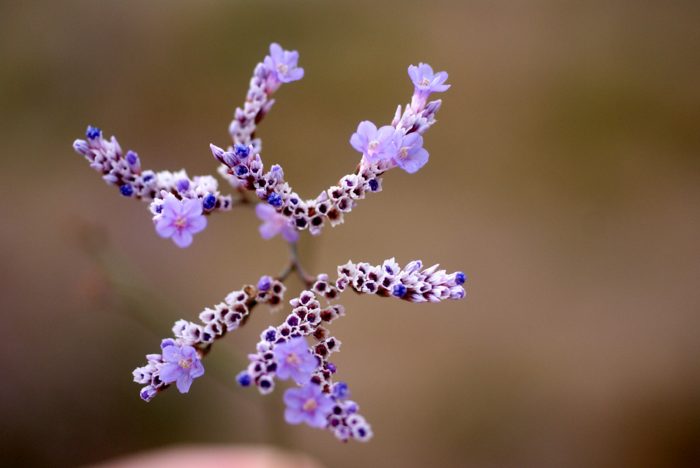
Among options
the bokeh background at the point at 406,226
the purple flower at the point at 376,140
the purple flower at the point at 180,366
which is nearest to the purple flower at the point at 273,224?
the purple flower at the point at 376,140

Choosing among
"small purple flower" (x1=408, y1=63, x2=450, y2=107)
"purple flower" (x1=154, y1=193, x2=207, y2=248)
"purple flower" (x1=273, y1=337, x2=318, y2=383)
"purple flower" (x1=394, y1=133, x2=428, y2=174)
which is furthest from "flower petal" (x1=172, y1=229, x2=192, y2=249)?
"small purple flower" (x1=408, y1=63, x2=450, y2=107)

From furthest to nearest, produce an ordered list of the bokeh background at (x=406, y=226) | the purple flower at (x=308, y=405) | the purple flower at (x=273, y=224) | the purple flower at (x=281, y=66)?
the bokeh background at (x=406, y=226) < the purple flower at (x=273, y=224) < the purple flower at (x=281, y=66) < the purple flower at (x=308, y=405)

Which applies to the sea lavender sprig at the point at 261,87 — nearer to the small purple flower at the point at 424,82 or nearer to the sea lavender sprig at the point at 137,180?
the sea lavender sprig at the point at 137,180

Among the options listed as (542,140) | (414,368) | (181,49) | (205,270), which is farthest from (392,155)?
(181,49)

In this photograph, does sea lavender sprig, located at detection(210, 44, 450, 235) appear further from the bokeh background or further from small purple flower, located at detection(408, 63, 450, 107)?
the bokeh background

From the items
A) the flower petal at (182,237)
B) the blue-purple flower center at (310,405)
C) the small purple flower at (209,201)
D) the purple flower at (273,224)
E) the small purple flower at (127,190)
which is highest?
the purple flower at (273,224)

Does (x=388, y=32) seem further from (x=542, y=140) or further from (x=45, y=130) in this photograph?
(x=45, y=130)

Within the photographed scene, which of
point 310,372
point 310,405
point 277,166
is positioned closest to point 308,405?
point 310,405
